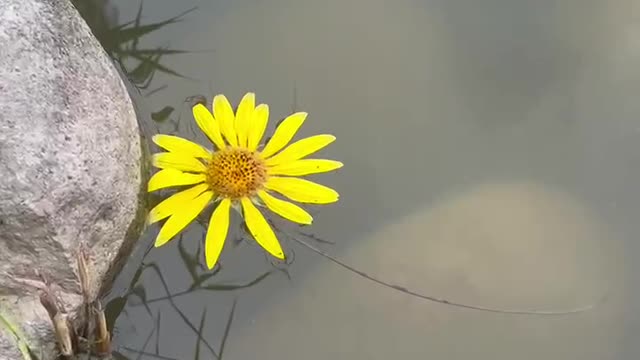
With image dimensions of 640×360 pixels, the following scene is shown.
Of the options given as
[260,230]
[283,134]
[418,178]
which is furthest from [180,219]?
[418,178]

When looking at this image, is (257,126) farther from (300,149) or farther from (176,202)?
(176,202)

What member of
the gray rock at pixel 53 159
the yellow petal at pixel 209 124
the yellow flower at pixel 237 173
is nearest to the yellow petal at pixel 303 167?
the yellow flower at pixel 237 173

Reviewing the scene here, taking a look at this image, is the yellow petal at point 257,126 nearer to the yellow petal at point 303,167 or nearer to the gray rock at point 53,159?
the yellow petal at point 303,167

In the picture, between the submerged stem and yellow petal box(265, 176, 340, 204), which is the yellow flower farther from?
the submerged stem

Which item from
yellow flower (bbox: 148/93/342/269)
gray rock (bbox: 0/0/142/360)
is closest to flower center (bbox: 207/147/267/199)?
yellow flower (bbox: 148/93/342/269)

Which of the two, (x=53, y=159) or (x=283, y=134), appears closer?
(x=53, y=159)

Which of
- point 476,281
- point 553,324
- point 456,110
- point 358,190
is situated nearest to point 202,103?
point 358,190
